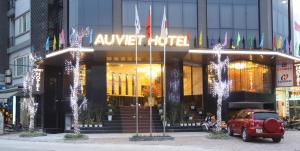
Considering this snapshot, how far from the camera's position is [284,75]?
42.7 meters

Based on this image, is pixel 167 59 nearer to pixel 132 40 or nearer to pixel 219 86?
pixel 132 40

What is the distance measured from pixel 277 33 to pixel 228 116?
8943 millimetres

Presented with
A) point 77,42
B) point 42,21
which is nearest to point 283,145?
point 77,42

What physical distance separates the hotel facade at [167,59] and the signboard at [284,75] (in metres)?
0.09

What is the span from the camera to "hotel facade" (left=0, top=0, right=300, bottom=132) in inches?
1404

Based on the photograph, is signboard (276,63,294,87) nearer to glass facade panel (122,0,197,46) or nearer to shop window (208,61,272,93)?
shop window (208,61,272,93)

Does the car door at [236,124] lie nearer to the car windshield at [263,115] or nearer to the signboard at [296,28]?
the car windshield at [263,115]

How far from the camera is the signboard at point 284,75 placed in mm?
42166

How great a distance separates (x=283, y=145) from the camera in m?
25.0

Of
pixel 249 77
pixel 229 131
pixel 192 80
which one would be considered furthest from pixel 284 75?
pixel 229 131

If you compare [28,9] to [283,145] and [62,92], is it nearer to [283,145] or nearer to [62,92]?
[62,92]

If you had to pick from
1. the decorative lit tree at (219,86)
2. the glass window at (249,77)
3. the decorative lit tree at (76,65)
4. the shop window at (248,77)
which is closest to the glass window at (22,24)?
the decorative lit tree at (76,65)

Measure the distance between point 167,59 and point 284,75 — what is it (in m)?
10.9

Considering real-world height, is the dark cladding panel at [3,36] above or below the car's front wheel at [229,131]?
above
